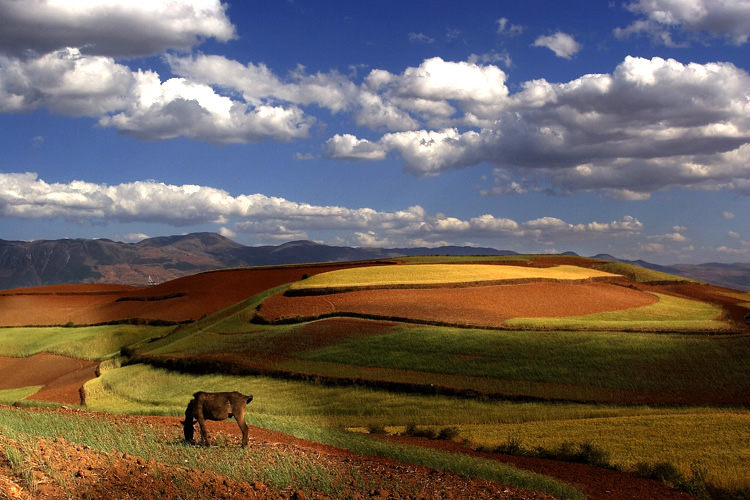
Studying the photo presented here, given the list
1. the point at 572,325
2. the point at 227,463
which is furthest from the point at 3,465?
the point at 572,325

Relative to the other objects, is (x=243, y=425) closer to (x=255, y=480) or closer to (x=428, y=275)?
(x=255, y=480)

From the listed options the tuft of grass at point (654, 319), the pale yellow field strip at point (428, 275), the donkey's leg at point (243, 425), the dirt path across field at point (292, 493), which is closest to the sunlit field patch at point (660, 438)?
the dirt path across field at point (292, 493)

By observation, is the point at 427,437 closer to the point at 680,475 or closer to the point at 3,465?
the point at 680,475

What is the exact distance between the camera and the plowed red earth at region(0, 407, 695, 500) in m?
12.4

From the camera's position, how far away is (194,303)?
75.2 meters

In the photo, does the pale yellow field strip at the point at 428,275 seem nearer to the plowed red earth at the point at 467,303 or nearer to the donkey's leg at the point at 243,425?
the plowed red earth at the point at 467,303

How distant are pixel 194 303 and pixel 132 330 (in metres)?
9.73

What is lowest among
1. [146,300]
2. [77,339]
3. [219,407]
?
[77,339]

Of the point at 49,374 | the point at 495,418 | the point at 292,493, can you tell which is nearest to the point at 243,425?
the point at 292,493

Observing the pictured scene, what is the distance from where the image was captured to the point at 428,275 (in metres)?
70.2

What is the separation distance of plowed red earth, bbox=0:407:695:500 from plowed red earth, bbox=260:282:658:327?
26376mm

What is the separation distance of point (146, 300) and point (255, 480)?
71.9 m

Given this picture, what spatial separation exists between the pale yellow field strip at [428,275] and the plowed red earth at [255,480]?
137 feet

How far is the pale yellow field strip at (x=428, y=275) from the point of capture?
64.7 m
